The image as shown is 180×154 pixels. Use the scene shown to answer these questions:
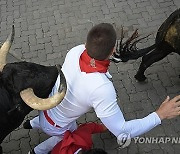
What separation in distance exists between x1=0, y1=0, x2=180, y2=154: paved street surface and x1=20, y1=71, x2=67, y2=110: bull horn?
140 cm

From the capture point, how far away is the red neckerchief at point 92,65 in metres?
2.93

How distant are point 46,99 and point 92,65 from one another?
1.82ft

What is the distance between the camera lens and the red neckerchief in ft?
9.60

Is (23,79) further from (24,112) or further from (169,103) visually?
(169,103)

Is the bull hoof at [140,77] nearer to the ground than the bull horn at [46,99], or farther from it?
nearer to the ground

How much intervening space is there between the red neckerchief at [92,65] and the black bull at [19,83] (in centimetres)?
50

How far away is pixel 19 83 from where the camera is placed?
128 inches

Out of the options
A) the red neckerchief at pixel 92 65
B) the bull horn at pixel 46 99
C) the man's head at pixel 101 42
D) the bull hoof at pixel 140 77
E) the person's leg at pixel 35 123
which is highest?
the man's head at pixel 101 42

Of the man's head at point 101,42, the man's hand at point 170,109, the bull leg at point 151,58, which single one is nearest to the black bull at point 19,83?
the man's head at point 101,42

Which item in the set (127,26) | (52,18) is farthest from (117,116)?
(52,18)

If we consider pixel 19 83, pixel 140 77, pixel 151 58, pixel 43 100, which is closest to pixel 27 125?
pixel 19 83

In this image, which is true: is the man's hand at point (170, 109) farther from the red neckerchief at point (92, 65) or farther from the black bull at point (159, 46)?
the black bull at point (159, 46)

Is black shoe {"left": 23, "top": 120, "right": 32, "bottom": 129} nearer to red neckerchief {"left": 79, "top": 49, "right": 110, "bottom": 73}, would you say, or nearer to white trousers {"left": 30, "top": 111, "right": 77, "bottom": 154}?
white trousers {"left": 30, "top": 111, "right": 77, "bottom": 154}

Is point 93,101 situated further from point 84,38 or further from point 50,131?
point 84,38
